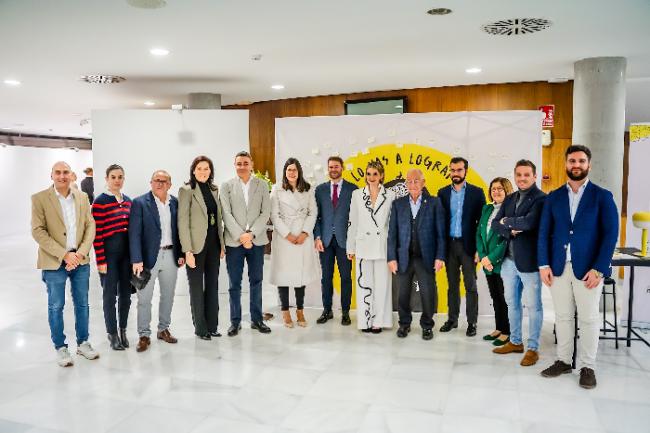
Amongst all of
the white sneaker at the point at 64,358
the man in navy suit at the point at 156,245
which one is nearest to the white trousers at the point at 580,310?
the man in navy suit at the point at 156,245

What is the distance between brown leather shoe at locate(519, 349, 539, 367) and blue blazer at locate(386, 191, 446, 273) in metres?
1.12

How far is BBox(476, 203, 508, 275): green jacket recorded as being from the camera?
4750 millimetres

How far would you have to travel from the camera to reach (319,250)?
5652 millimetres

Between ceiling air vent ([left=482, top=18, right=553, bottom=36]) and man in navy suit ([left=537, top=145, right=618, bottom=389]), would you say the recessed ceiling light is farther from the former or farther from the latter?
man in navy suit ([left=537, top=145, right=618, bottom=389])

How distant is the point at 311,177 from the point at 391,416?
318cm

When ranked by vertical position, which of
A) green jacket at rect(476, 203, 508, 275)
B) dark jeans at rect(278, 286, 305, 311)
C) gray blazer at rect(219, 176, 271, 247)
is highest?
gray blazer at rect(219, 176, 271, 247)

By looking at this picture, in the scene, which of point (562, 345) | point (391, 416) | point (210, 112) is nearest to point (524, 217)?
point (562, 345)

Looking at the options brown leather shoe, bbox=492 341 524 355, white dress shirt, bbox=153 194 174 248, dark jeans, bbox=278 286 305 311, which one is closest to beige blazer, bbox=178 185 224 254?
white dress shirt, bbox=153 194 174 248

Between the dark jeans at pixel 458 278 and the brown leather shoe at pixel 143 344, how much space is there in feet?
9.65

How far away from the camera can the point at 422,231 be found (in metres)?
5.17

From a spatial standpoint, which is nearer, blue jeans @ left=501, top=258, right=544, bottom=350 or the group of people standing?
the group of people standing

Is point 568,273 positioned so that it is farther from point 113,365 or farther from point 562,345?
point 113,365

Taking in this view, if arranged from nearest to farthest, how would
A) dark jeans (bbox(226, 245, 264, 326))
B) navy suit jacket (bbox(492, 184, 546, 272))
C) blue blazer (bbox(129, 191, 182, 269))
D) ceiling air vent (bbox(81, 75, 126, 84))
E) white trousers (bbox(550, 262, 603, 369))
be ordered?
white trousers (bbox(550, 262, 603, 369)) < navy suit jacket (bbox(492, 184, 546, 272)) < blue blazer (bbox(129, 191, 182, 269)) < dark jeans (bbox(226, 245, 264, 326)) < ceiling air vent (bbox(81, 75, 126, 84))

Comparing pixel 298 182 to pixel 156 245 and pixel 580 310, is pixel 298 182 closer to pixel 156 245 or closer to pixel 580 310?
pixel 156 245
